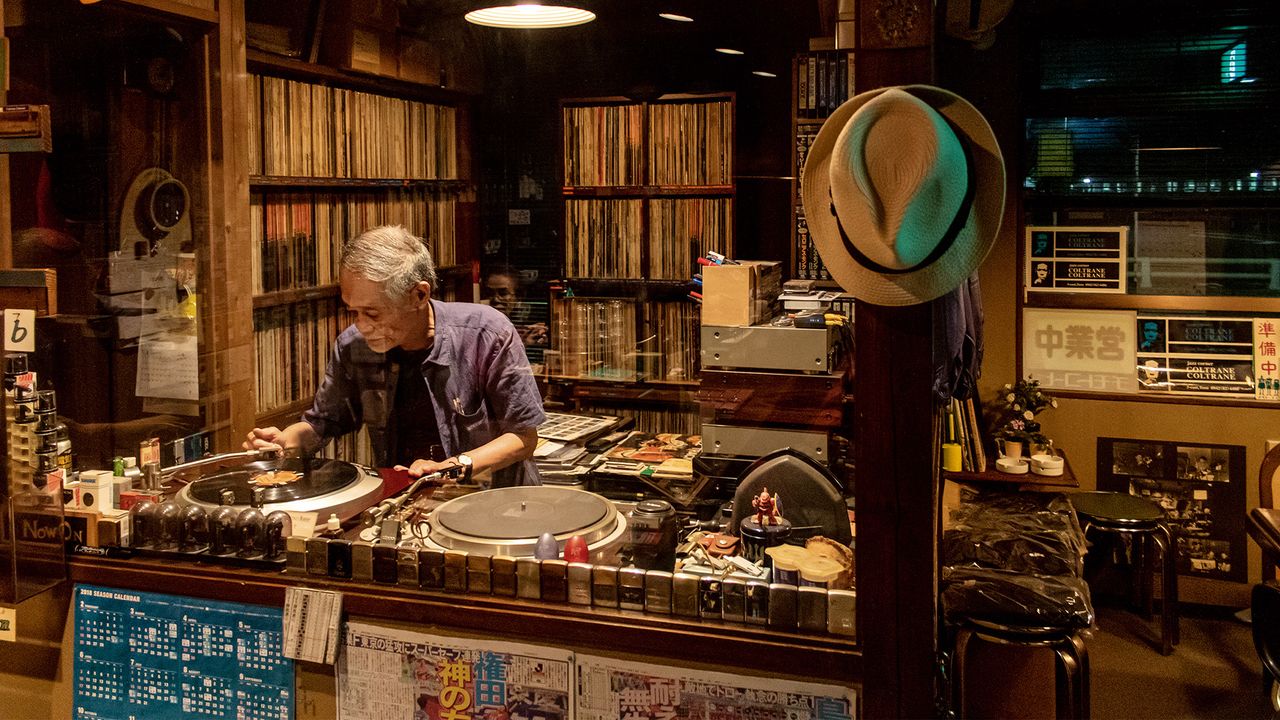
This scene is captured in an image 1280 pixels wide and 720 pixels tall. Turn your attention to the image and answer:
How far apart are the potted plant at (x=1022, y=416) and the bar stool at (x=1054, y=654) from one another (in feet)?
6.11

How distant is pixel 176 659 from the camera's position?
199 cm

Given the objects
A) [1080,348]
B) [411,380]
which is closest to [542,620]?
[411,380]

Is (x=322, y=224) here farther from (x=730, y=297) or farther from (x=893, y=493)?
(x=893, y=493)

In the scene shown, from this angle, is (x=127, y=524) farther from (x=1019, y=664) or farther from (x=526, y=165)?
(x=1019, y=664)

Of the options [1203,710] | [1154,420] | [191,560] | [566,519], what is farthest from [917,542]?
[1154,420]

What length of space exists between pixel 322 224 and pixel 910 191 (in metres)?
2.11

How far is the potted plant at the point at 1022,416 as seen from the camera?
14.2 ft

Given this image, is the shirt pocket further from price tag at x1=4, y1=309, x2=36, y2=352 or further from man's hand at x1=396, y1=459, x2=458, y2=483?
price tag at x1=4, y1=309, x2=36, y2=352

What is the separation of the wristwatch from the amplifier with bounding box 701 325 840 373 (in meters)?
0.61

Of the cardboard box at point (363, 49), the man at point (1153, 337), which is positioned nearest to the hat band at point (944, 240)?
the cardboard box at point (363, 49)

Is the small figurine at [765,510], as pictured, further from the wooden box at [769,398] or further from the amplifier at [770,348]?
the amplifier at [770,348]

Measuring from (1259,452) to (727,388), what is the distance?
328 centimetres

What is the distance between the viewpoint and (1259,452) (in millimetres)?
4426

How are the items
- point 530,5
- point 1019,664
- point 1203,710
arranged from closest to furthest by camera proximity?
point 1019,664 < point 530,5 < point 1203,710
